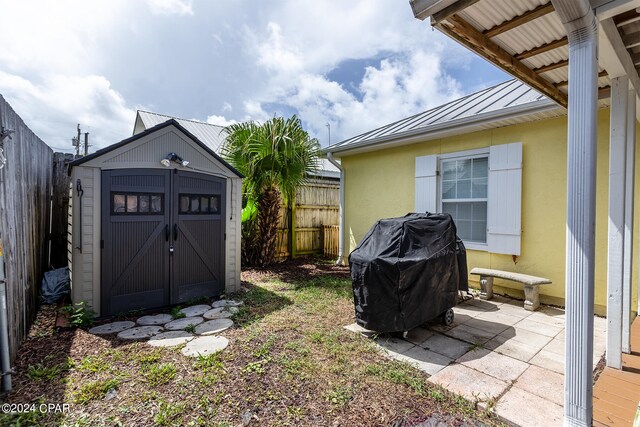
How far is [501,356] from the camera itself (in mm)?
2842

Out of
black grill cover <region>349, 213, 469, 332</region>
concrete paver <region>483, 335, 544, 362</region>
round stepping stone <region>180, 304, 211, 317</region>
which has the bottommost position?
round stepping stone <region>180, 304, 211, 317</region>

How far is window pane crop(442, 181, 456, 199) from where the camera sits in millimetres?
5480

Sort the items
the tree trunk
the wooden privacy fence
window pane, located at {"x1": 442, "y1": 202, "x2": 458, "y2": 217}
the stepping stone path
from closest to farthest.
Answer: the stepping stone path → window pane, located at {"x1": 442, "y1": 202, "x2": 458, "y2": 217} → the tree trunk → the wooden privacy fence

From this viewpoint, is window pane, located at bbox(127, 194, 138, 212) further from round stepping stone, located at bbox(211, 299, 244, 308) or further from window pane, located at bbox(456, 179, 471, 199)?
window pane, located at bbox(456, 179, 471, 199)

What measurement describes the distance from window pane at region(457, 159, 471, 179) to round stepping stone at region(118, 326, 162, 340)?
5.48 m

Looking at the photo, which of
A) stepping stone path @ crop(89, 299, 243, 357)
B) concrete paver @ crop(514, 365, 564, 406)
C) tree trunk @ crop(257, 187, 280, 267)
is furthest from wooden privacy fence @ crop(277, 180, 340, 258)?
concrete paver @ crop(514, 365, 564, 406)

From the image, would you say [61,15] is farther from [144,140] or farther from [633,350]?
[633,350]

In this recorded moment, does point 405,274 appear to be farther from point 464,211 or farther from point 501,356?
point 464,211

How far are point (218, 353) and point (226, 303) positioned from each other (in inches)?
61.9

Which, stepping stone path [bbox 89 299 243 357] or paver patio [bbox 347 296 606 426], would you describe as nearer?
paver patio [bbox 347 296 606 426]

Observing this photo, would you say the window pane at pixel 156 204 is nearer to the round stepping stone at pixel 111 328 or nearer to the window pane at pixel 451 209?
the round stepping stone at pixel 111 328

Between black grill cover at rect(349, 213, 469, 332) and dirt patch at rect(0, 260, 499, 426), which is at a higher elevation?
black grill cover at rect(349, 213, 469, 332)

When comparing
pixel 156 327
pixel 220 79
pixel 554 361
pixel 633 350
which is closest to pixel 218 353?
pixel 156 327

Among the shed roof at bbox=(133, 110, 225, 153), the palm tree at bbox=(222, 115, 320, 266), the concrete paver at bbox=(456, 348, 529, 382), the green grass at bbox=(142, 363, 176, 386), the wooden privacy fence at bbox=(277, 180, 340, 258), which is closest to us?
the green grass at bbox=(142, 363, 176, 386)
